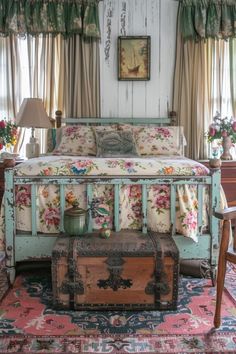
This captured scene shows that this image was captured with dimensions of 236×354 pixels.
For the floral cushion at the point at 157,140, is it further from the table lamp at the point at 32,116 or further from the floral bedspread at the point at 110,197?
the floral bedspread at the point at 110,197

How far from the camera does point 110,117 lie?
15.0ft

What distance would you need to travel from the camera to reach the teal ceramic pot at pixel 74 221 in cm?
252

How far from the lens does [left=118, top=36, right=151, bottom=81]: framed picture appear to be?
4516 millimetres

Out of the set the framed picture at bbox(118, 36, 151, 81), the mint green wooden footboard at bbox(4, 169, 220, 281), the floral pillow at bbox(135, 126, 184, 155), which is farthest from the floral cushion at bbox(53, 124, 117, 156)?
the mint green wooden footboard at bbox(4, 169, 220, 281)

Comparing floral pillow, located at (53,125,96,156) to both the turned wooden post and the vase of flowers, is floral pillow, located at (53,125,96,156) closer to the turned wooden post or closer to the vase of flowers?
the turned wooden post

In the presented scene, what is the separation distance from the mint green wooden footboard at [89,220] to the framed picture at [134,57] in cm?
222

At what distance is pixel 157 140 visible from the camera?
155 inches

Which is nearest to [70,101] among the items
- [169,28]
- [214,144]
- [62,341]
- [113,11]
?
[113,11]

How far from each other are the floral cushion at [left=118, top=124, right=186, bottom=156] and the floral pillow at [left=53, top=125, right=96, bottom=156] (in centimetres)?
37

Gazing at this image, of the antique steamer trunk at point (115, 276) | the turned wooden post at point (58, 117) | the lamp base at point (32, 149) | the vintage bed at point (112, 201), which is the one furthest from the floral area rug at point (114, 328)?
the turned wooden post at point (58, 117)

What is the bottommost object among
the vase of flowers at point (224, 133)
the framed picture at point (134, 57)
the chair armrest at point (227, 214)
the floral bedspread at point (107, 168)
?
the chair armrest at point (227, 214)

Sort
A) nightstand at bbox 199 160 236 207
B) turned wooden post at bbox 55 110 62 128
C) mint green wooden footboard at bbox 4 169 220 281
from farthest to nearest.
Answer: turned wooden post at bbox 55 110 62 128
nightstand at bbox 199 160 236 207
mint green wooden footboard at bbox 4 169 220 281

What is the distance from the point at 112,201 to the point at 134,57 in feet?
7.83

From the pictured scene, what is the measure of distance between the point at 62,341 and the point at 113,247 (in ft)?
1.92
